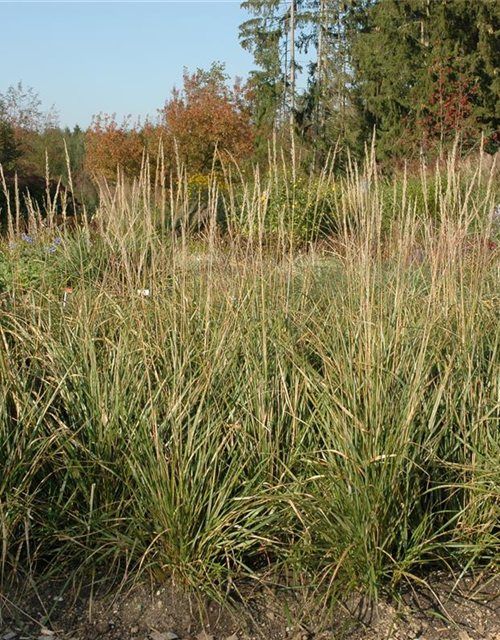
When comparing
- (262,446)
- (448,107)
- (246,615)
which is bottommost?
(246,615)

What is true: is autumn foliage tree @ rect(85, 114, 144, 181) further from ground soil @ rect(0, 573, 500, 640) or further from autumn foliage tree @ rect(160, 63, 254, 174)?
ground soil @ rect(0, 573, 500, 640)

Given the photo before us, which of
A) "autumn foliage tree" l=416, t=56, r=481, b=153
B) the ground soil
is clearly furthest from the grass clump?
"autumn foliage tree" l=416, t=56, r=481, b=153

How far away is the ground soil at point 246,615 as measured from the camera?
7.70 feet

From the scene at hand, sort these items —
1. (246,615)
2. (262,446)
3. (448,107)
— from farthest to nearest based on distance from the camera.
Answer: (448,107) → (262,446) → (246,615)

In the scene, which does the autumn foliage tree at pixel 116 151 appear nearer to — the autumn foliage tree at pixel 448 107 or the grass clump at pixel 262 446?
the autumn foliage tree at pixel 448 107

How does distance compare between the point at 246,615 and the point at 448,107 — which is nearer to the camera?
the point at 246,615

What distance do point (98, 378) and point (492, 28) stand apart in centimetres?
2892

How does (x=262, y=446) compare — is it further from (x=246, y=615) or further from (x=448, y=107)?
(x=448, y=107)

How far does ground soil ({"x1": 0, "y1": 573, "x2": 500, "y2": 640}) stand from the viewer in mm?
2346

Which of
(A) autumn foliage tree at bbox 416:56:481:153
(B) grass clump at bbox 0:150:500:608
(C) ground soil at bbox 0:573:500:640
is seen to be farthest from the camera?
(A) autumn foliage tree at bbox 416:56:481:153

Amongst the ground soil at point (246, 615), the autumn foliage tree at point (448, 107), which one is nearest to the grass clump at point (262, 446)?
the ground soil at point (246, 615)

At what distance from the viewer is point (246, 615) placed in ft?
7.93

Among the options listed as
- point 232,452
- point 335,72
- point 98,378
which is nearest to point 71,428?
point 98,378

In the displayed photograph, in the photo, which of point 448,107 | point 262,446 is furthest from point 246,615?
point 448,107
